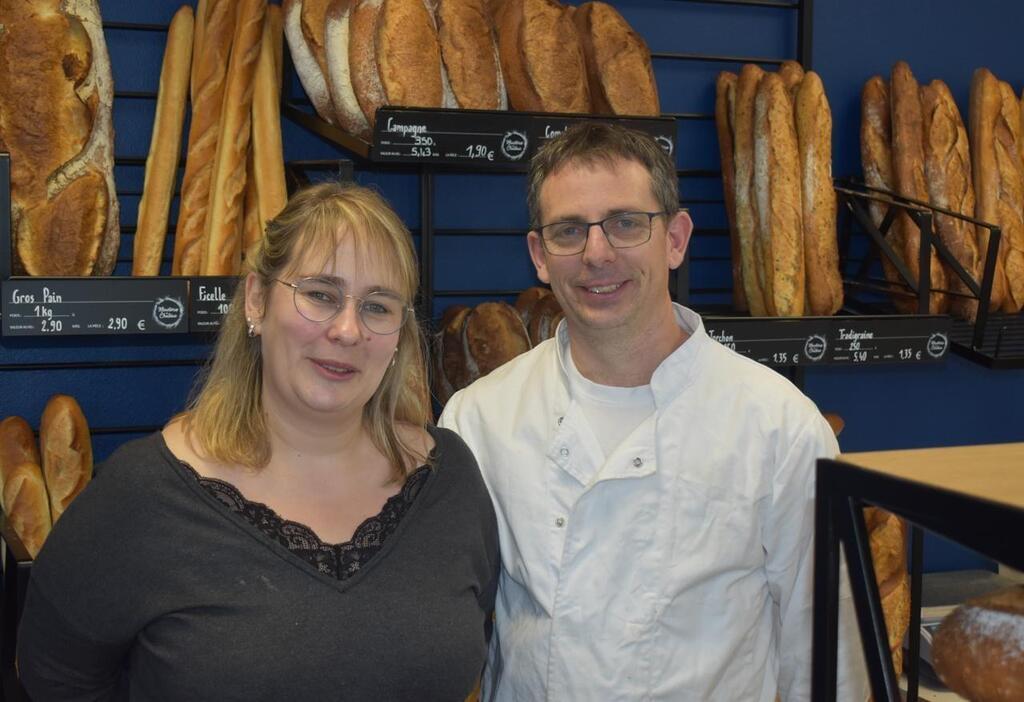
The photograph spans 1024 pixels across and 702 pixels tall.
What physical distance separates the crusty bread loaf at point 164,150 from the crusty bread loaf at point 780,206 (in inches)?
49.9

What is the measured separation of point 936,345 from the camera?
229 cm

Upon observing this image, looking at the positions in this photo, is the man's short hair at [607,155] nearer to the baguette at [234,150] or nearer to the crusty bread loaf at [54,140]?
the baguette at [234,150]

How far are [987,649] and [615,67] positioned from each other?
1.76 metres

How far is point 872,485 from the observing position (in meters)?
0.67

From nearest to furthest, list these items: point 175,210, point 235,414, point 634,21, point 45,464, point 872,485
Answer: point 872,485
point 235,414
point 45,464
point 175,210
point 634,21

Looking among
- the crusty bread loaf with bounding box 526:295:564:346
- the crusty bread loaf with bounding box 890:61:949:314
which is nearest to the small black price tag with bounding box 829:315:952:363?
the crusty bread loaf with bounding box 890:61:949:314

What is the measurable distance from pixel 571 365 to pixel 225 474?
0.54 metres

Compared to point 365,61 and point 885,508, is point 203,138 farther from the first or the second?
point 885,508

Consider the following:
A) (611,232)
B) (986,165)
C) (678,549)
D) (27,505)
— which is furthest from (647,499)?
(986,165)

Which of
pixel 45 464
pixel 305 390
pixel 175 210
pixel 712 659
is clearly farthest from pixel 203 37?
pixel 712 659

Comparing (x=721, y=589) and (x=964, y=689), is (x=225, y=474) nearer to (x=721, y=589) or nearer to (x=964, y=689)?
(x=721, y=589)

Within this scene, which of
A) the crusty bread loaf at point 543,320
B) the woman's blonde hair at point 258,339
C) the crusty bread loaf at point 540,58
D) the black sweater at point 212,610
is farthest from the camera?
the crusty bread loaf at point 543,320

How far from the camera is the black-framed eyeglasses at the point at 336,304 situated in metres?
1.37

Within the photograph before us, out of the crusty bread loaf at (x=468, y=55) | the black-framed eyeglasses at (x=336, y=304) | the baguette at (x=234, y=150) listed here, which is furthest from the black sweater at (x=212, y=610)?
the crusty bread loaf at (x=468, y=55)
